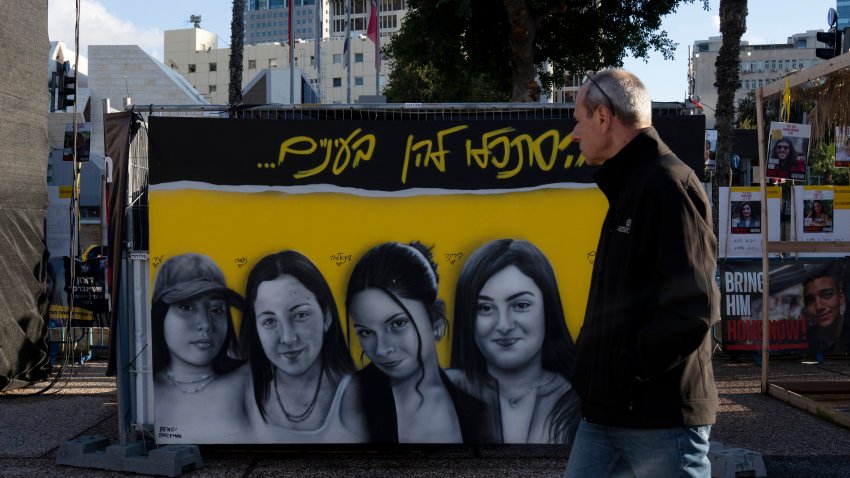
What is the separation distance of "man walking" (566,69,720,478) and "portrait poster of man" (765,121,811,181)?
6.06 metres

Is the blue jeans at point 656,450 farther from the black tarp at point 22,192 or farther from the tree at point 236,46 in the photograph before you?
the tree at point 236,46

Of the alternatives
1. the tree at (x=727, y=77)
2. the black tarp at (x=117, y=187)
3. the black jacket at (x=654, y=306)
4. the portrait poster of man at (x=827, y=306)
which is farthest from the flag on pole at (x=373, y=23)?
the black jacket at (x=654, y=306)

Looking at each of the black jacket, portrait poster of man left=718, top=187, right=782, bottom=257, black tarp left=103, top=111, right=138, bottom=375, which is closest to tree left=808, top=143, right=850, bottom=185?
portrait poster of man left=718, top=187, right=782, bottom=257

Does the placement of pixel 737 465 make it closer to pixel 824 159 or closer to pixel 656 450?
pixel 656 450

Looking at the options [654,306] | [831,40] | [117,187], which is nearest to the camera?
[654,306]

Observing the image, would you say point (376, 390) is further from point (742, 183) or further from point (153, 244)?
point (742, 183)

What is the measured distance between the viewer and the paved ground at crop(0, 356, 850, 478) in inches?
235

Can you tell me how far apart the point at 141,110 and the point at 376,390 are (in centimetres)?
236

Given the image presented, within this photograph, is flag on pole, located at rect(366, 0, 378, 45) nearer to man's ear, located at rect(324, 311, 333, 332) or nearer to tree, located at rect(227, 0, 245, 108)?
tree, located at rect(227, 0, 245, 108)

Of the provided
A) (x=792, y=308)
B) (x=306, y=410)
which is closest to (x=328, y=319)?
(x=306, y=410)

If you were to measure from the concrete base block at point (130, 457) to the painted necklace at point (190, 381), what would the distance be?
37cm

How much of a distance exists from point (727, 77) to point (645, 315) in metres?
13.4

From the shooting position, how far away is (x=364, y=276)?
19.5ft

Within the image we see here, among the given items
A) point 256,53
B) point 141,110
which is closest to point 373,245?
point 141,110
